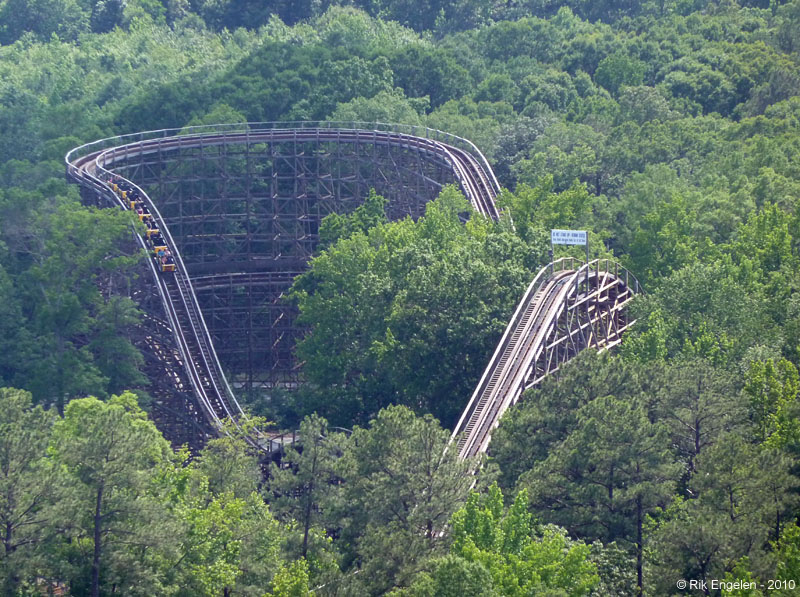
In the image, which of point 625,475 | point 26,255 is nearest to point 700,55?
point 26,255

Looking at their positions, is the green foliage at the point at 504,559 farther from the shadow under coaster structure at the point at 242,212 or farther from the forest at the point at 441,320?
the shadow under coaster structure at the point at 242,212

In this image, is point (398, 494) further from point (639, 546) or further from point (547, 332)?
point (547, 332)

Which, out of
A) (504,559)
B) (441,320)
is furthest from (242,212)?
(504,559)

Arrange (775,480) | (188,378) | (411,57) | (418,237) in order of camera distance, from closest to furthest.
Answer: (775,480) < (188,378) < (418,237) < (411,57)

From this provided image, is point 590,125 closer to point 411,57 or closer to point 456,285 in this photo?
point 411,57

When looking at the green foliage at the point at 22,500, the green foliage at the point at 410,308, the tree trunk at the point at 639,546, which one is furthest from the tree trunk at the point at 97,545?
the green foliage at the point at 410,308

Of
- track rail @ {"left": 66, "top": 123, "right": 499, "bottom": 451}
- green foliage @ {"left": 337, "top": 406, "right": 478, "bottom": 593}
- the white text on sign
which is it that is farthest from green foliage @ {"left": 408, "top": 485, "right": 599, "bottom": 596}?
track rail @ {"left": 66, "top": 123, "right": 499, "bottom": 451}
